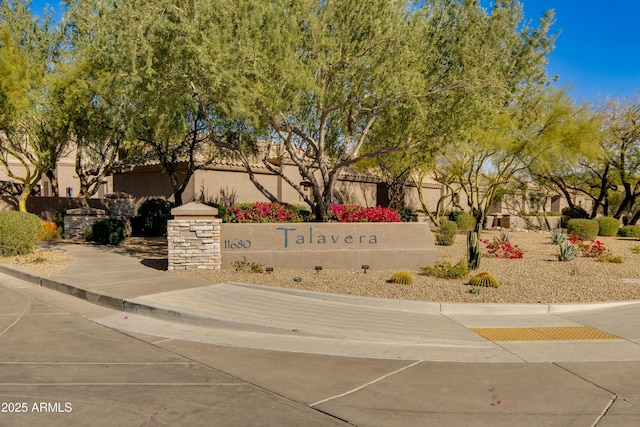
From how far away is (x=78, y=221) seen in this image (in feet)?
61.3

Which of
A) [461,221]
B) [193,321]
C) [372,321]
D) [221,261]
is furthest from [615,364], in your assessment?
[461,221]

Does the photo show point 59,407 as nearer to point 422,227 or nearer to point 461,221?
point 422,227

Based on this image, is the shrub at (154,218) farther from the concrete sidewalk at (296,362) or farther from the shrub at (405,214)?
the shrub at (405,214)

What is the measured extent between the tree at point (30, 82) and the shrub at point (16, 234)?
4.40 m

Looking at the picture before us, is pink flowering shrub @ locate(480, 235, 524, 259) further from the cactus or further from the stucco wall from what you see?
the stucco wall

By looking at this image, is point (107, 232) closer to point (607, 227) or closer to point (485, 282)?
point (485, 282)

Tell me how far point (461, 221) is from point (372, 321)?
18.7 metres

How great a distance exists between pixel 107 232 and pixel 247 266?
796cm

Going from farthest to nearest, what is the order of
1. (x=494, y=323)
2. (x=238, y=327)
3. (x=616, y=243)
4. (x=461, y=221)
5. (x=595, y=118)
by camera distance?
(x=461, y=221), (x=595, y=118), (x=616, y=243), (x=494, y=323), (x=238, y=327)

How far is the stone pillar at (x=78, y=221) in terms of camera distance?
18.6m

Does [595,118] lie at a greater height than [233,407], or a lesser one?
greater

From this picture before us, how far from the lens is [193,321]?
7277 mm

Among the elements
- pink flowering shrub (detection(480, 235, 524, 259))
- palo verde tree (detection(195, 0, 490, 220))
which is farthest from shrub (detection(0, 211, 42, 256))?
pink flowering shrub (detection(480, 235, 524, 259))

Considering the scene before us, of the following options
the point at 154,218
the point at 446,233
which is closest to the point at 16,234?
the point at 154,218
